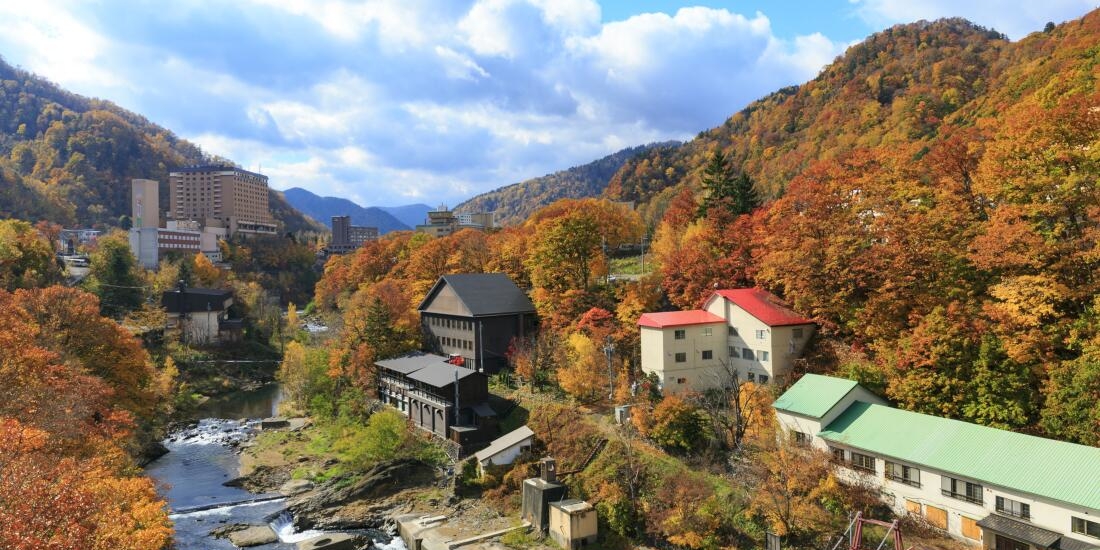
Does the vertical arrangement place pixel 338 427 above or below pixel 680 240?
below

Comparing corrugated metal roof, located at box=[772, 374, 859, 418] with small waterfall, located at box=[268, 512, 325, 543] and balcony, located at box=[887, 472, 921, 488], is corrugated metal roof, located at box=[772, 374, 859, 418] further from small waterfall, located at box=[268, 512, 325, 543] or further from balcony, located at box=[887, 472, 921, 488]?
small waterfall, located at box=[268, 512, 325, 543]

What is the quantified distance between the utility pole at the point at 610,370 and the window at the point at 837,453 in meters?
10.4

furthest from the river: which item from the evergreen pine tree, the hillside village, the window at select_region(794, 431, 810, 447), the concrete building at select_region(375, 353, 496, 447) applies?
the evergreen pine tree

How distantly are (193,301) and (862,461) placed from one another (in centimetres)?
5672

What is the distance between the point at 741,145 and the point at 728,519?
253 feet

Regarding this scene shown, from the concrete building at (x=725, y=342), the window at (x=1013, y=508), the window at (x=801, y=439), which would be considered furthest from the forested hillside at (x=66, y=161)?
the window at (x=1013, y=508)

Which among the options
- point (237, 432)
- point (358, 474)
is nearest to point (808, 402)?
point (358, 474)

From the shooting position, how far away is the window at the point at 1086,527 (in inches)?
555

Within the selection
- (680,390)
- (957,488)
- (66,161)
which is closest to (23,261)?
(680,390)

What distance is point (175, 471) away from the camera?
30547mm

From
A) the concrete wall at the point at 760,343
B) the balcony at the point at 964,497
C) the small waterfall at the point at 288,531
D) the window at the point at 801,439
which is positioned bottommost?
the small waterfall at the point at 288,531

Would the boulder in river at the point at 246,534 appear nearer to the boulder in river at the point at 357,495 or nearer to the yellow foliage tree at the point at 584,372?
Answer: the boulder in river at the point at 357,495

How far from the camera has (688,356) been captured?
26406 mm

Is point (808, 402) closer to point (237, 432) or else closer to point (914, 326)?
point (914, 326)
